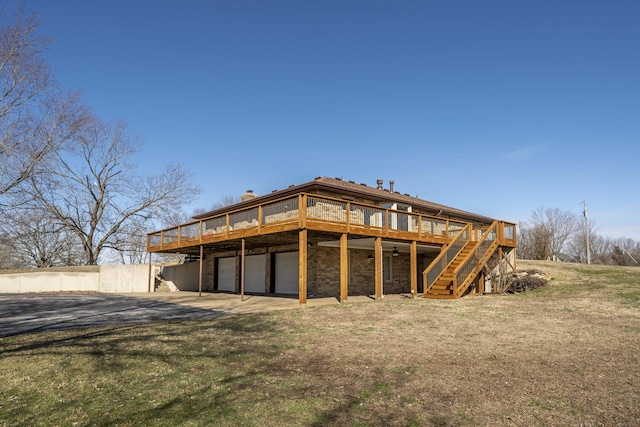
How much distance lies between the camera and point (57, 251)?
3497 centimetres

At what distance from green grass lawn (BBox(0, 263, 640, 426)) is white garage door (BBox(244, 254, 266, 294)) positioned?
11998 mm

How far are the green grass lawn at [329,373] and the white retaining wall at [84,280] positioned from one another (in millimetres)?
17636

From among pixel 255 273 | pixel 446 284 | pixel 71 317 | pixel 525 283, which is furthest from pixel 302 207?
pixel 525 283

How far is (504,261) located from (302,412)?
55.4 ft

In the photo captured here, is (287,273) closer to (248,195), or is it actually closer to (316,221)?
(316,221)

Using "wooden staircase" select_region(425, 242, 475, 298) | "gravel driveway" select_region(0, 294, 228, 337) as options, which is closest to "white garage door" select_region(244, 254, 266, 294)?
"gravel driveway" select_region(0, 294, 228, 337)

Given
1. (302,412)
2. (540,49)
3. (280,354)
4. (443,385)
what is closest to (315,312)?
(280,354)

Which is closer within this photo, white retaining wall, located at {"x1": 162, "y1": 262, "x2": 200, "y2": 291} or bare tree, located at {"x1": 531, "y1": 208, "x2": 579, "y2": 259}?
white retaining wall, located at {"x1": 162, "y1": 262, "x2": 200, "y2": 291}

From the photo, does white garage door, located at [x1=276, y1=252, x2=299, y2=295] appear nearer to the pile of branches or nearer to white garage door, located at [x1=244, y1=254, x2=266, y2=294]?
white garage door, located at [x1=244, y1=254, x2=266, y2=294]

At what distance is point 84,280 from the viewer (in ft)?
82.1

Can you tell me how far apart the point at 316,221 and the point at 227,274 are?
1348cm

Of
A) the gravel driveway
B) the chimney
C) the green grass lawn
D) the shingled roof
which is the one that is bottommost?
the gravel driveway

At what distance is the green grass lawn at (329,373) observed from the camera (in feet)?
13.7

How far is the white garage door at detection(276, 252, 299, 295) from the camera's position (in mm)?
20250
